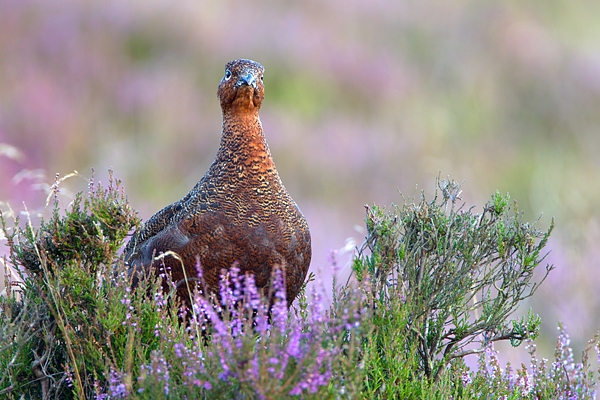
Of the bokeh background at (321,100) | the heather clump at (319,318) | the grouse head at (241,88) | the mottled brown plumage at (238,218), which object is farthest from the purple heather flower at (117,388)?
the bokeh background at (321,100)

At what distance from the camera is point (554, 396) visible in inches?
112

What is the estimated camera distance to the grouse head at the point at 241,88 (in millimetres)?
3848

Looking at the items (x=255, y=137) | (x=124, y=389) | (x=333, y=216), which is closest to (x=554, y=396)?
(x=124, y=389)

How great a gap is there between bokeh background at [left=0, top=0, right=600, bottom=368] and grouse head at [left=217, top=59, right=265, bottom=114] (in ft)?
14.7

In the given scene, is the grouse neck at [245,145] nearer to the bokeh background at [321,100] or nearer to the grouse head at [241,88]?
the grouse head at [241,88]

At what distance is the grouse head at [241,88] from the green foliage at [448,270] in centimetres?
106

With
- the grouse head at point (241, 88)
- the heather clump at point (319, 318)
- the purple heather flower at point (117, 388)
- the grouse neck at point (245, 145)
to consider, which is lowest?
the purple heather flower at point (117, 388)

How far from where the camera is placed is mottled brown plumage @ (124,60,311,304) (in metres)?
3.45

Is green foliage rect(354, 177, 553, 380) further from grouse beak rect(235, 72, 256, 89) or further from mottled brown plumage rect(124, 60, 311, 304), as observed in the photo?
grouse beak rect(235, 72, 256, 89)

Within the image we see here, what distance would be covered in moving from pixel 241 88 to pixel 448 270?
1474 millimetres

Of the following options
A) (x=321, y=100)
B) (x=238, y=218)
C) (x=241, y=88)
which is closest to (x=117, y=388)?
(x=238, y=218)

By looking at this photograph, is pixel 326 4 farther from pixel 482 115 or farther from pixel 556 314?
pixel 556 314

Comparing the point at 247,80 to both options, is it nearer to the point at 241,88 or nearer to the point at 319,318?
the point at 241,88

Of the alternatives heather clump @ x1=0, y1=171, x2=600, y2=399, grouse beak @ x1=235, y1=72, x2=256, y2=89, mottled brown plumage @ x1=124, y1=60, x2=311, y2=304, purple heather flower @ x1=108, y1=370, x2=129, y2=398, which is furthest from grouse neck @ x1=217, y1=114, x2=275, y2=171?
purple heather flower @ x1=108, y1=370, x2=129, y2=398
